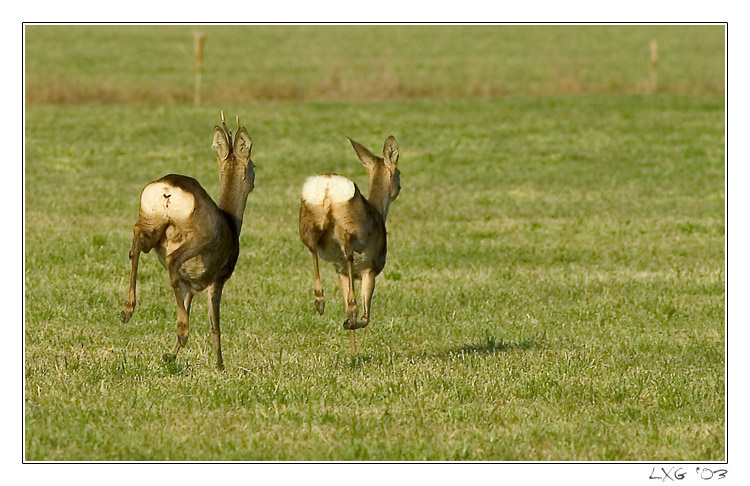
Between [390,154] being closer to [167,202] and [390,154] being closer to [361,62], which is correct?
[167,202]

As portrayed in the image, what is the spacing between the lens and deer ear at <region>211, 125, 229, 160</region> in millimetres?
10891

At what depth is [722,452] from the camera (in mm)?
9633

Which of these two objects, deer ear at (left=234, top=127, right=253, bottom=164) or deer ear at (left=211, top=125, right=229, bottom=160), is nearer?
deer ear at (left=211, top=125, right=229, bottom=160)

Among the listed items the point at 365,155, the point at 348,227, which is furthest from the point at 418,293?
the point at 348,227

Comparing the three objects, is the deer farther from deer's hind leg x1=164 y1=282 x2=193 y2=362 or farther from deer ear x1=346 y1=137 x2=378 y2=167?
deer's hind leg x1=164 y1=282 x2=193 y2=362

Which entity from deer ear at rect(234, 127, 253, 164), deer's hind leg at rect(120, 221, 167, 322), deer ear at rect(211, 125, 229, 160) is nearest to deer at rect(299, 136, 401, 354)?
deer ear at rect(234, 127, 253, 164)

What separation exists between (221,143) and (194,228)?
0.98 m

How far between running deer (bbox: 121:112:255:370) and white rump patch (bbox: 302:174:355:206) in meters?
0.52

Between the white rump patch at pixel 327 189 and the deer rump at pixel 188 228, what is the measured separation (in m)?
0.69

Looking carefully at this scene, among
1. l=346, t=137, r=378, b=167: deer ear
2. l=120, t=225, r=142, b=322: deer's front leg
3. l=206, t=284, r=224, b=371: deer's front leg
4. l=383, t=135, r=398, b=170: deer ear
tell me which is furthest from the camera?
l=383, t=135, r=398, b=170: deer ear

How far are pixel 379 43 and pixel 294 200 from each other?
4139 centimetres

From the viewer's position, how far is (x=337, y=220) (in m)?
11.2

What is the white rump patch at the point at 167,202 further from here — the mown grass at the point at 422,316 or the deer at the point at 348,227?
the mown grass at the point at 422,316
